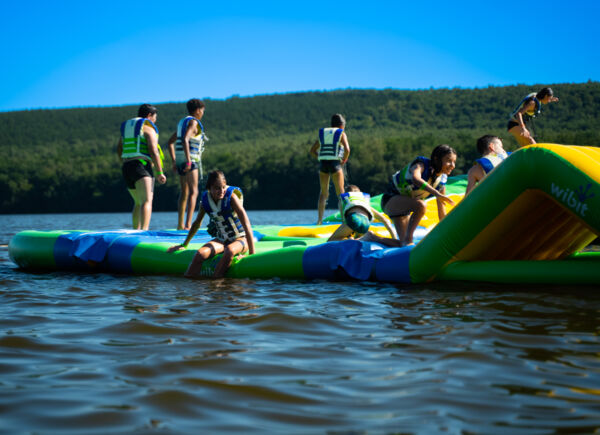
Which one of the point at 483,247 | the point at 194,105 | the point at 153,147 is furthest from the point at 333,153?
the point at 483,247

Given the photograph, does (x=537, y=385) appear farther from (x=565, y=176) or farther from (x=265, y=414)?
(x=565, y=176)

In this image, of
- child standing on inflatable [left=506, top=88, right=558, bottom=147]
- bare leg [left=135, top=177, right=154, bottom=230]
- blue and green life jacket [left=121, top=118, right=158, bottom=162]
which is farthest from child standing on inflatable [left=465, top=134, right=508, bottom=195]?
blue and green life jacket [left=121, top=118, right=158, bottom=162]

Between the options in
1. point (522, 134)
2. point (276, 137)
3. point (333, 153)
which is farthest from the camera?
point (276, 137)

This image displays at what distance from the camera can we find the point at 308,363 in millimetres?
2451

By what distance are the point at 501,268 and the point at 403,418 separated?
260 cm

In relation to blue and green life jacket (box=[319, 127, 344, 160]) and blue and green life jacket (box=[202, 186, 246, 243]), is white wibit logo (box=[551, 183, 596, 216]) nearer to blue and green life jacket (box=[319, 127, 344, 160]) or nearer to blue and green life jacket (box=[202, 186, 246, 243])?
blue and green life jacket (box=[202, 186, 246, 243])

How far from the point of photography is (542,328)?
291cm

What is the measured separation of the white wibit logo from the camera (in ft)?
11.9

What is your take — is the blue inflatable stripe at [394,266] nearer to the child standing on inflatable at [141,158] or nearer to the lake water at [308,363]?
the lake water at [308,363]

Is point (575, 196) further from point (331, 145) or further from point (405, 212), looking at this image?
point (331, 145)

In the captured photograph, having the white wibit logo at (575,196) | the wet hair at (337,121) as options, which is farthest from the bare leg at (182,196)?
the white wibit logo at (575,196)

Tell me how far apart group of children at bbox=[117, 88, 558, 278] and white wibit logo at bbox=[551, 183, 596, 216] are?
52.7 inches

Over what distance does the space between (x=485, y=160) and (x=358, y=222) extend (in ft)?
4.28

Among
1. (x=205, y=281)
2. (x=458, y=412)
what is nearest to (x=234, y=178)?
(x=205, y=281)
